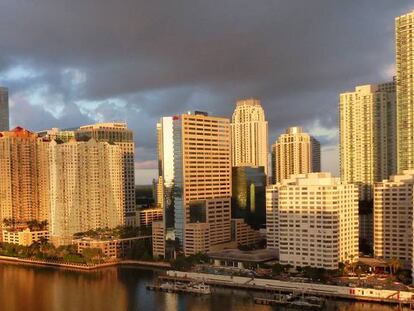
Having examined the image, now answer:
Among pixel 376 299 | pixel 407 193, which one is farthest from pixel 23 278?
pixel 407 193

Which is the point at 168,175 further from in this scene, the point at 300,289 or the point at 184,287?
the point at 300,289

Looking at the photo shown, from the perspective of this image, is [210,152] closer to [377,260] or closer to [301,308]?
[377,260]

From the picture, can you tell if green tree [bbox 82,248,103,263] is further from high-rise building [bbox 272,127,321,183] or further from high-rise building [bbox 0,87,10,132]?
high-rise building [bbox 0,87,10,132]

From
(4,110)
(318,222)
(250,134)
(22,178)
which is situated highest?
(4,110)

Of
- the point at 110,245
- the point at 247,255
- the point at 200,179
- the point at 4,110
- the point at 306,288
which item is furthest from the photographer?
the point at 4,110

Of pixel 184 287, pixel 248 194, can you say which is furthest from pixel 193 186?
pixel 248 194

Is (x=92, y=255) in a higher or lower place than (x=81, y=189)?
lower

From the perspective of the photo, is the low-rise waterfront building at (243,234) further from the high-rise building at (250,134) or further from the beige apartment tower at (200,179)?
the high-rise building at (250,134)
